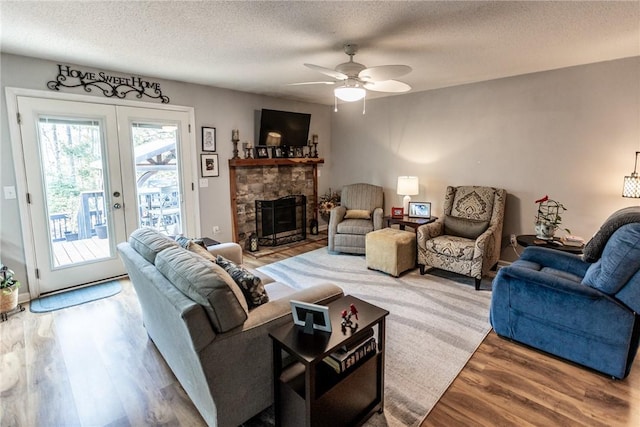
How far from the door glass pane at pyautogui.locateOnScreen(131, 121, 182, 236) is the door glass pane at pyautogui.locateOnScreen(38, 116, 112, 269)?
41cm

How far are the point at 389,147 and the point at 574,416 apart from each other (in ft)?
13.8

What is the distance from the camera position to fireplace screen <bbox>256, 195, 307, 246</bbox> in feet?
17.5

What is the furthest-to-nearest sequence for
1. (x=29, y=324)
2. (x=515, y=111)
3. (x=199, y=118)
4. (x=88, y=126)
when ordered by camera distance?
1. (x=199, y=118)
2. (x=515, y=111)
3. (x=88, y=126)
4. (x=29, y=324)

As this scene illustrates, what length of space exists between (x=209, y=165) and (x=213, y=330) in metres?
3.56

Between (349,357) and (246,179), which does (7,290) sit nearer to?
(246,179)

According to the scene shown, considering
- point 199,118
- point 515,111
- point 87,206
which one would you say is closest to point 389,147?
point 515,111

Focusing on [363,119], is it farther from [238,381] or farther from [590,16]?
[238,381]

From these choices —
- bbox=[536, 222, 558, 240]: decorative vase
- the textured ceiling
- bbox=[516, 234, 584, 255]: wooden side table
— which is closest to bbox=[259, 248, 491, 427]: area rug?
bbox=[516, 234, 584, 255]: wooden side table

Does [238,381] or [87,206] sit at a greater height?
[87,206]

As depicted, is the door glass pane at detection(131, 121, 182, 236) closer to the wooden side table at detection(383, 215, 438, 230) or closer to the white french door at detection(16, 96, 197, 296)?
the white french door at detection(16, 96, 197, 296)

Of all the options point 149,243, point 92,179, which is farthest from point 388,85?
point 92,179

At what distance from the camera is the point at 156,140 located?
13.7 ft

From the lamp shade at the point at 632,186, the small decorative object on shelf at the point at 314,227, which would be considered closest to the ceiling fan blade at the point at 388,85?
the lamp shade at the point at 632,186

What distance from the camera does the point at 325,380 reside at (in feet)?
5.23
